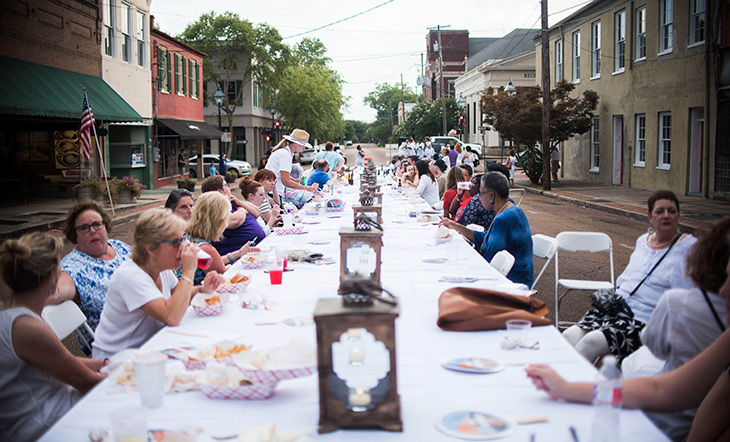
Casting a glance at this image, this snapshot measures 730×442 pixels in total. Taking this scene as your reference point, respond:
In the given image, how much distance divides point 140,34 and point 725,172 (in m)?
21.1

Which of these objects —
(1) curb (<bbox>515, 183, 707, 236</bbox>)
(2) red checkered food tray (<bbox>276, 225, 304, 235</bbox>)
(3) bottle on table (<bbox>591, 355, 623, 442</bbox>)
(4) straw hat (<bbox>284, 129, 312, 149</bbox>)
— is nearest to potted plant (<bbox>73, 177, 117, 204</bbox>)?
(4) straw hat (<bbox>284, 129, 312, 149</bbox>)

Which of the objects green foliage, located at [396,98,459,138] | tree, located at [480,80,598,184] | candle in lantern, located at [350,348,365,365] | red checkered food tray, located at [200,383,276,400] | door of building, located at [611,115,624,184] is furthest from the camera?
green foliage, located at [396,98,459,138]

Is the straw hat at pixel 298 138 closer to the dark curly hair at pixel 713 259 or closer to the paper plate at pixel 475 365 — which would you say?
the paper plate at pixel 475 365

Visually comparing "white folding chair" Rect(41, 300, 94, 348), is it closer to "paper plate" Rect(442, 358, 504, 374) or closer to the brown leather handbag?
the brown leather handbag

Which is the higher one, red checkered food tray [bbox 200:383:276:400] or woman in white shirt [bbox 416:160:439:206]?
woman in white shirt [bbox 416:160:439:206]

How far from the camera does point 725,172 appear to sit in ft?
56.6

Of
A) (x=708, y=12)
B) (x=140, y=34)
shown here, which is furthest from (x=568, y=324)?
(x=140, y=34)

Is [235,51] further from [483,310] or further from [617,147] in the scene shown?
[483,310]

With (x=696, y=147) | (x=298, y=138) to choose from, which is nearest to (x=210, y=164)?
(x=696, y=147)

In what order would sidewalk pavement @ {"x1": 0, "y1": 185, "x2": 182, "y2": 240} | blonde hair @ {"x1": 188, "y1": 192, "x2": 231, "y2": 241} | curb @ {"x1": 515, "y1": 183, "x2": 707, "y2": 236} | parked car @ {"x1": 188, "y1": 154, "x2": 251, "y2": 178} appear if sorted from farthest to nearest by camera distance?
parked car @ {"x1": 188, "y1": 154, "x2": 251, "y2": 178} → sidewalk pavement @ {"x1": 0, "y1": 185, "x2": 182, "y2": 240} → curb @ {"x1": 515, "y1": 183, "x2": 707, "y2": 236} → blonde hair @ {"x1": 188, "y1": 192, "x2": 231, "y2": 241}

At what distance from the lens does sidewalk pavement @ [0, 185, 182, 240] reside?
1427 cm

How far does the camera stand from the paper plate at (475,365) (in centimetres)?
284

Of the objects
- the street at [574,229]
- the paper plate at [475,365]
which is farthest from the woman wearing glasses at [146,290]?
the street at [574,229]

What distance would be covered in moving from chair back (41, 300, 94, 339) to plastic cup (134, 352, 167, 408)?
1.61 m
